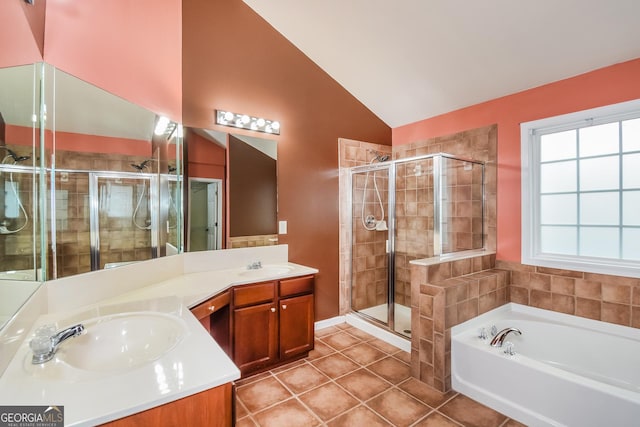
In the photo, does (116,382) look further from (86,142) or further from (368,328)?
(368,328)

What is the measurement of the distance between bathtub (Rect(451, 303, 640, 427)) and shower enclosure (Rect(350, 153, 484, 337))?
77 cm

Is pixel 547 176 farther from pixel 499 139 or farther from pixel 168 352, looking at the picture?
pixel 168 352

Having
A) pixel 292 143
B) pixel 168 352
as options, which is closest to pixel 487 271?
pixel 292 143

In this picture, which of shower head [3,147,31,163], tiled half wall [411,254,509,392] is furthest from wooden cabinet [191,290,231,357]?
tiled half wall [411,254,509,392]

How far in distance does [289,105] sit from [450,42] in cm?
158

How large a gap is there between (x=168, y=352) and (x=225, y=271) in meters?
1.50

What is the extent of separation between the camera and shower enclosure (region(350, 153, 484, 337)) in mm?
2906

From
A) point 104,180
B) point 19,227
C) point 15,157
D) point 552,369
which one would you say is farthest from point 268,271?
point 552,369

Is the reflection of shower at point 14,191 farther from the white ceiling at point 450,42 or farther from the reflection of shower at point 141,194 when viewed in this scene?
the white ceiling at point 450,42

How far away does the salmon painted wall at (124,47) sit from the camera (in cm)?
163

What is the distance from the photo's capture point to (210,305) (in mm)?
1854

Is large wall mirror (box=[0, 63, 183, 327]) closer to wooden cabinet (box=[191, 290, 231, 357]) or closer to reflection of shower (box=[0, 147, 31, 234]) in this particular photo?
reflection of shower (box=[0, 147, 31, 234])

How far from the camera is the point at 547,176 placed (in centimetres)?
259

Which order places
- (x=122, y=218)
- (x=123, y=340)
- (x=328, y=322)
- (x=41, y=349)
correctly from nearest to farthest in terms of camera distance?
(x=41, y=349) → (x=123, y=340) → (x=122, y=218) → (x=328, y=322)
